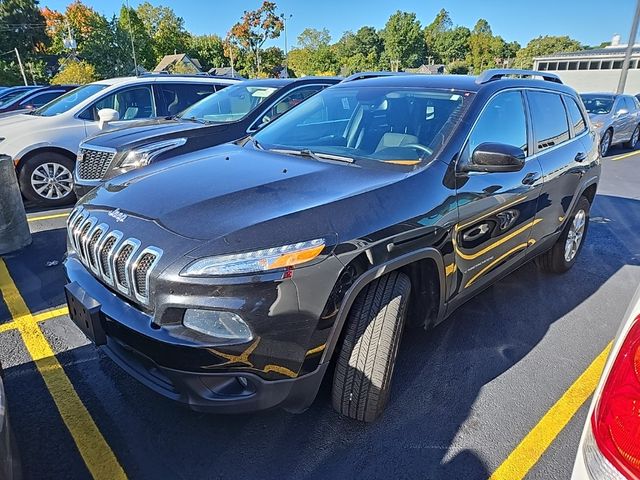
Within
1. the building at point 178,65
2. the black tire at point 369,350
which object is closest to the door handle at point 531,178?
A: the black tire at point 369,350

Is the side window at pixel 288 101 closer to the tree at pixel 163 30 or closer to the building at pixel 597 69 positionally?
the building at pixel 597 69

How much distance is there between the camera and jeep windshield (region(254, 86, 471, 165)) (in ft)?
8.99

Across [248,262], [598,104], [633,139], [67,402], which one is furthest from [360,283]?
[633,139]

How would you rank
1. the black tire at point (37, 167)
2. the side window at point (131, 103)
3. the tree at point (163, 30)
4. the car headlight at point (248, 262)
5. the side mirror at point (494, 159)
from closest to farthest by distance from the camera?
1. the car headlight at point (248, 262)
2. the side mirror at point (494, 159)
3. the black tire at point (37, 167)
4. the side window at point (131, 103)
5. the tree at point (163, 30)

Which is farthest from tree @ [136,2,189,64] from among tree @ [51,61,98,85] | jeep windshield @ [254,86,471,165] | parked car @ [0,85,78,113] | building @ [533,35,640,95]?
jeep windshield @ [254,86,471,165]

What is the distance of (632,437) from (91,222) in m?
2.32

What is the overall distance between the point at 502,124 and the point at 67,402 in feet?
10.5

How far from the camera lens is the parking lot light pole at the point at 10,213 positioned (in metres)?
4.54

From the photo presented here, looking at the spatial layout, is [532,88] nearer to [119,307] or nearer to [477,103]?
[477,103]

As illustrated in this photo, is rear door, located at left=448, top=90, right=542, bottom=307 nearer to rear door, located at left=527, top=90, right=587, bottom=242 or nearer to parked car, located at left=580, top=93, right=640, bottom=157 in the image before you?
rear door, located at left=527, top=90, right=587, bottom=242

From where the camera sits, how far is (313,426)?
2.34 meters

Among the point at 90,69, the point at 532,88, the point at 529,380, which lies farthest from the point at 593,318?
the point at 90,69

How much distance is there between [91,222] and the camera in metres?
2.27

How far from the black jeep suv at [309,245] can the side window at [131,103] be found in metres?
4.34
